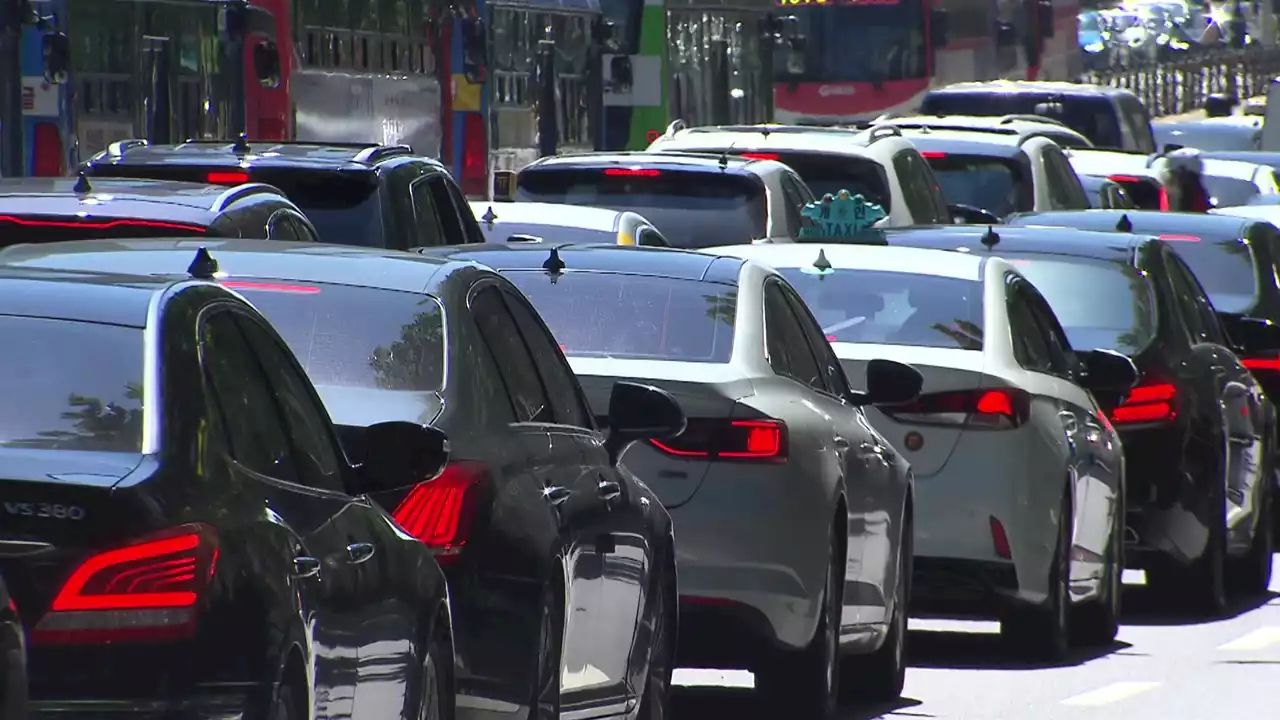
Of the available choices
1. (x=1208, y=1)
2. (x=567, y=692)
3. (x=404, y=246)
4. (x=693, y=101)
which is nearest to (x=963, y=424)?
(x=404, y=246)

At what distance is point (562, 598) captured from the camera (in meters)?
7.91

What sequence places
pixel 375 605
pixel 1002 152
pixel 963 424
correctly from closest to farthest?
pixel 375 605 → pixel 963 424 → pixel 1002 152

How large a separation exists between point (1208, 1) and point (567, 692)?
105m

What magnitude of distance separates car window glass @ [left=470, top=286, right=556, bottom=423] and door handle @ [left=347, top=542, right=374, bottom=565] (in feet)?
5.15

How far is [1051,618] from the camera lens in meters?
12.7

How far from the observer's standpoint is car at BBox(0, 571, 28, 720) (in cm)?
444

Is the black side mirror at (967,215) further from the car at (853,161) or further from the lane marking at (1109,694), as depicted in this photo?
the lane marking at (1109,694)

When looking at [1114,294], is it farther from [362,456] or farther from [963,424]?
[362,456]

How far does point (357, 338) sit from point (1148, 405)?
7.26m

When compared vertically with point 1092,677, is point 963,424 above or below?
above

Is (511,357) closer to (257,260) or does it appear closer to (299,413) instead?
(257,260)

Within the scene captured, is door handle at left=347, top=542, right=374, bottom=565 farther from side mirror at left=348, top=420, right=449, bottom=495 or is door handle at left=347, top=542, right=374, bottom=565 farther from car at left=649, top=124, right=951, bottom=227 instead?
car at left=649, top=124, right=951, bottom=227

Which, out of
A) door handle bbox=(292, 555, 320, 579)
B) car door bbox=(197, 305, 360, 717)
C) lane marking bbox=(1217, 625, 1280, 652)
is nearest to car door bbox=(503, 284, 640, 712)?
car door bbox=(197, 305, 360, 717)

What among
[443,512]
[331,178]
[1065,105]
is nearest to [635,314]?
[443,512]
